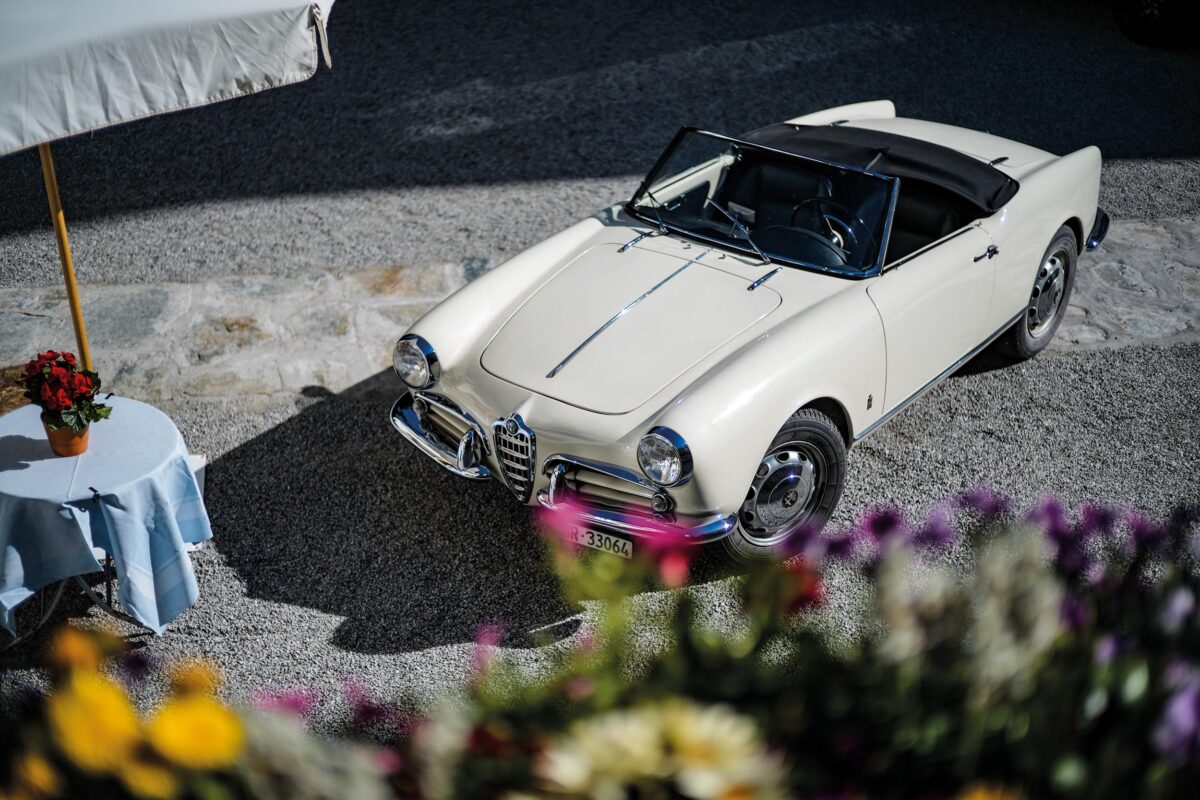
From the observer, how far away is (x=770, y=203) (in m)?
5.00

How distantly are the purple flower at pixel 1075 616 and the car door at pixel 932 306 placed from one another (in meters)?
2.76

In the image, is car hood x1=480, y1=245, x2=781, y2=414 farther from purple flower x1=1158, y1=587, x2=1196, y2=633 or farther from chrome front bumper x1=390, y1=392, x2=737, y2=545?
purple flower x1=1158, y1=587, x2=1196, y2=633

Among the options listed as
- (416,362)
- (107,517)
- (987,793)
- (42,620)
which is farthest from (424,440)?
(987,793)

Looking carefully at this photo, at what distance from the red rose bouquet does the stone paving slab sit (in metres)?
1.61

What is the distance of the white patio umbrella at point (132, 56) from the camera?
3.40m

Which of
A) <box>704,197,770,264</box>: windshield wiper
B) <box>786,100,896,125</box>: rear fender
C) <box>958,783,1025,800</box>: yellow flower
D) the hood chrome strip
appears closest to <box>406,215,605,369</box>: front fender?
the hood chrome strip

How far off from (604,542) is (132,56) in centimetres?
236

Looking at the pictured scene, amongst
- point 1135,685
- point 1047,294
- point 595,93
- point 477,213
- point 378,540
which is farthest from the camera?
point 595,93

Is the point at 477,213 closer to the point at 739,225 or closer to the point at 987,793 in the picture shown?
the point at 739,225

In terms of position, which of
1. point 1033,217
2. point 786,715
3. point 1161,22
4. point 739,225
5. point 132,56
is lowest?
point 1161,22

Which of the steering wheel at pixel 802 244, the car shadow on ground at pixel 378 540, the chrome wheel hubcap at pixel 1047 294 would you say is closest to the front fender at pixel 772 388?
the steering wheel at pixel 802 244

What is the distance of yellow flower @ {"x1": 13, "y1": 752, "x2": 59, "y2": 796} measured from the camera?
141 centimetres

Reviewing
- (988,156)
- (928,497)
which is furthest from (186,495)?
(988,156)

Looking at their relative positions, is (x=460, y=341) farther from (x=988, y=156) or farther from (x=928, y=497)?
(x=988, y=156)
